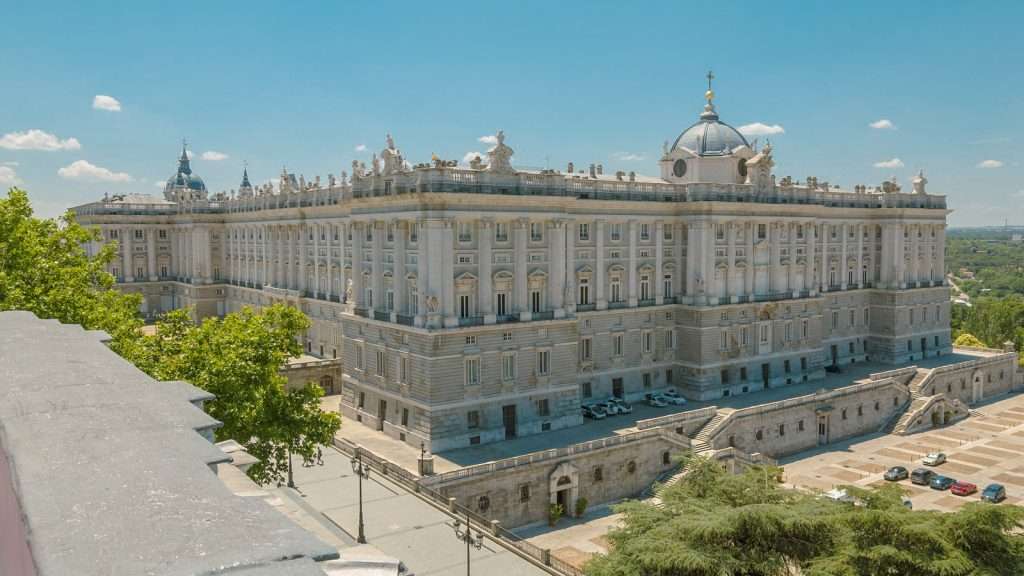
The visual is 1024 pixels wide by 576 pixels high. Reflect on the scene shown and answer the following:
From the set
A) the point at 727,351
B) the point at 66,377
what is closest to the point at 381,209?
the point at 727,351

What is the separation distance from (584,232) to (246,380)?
3015 cm

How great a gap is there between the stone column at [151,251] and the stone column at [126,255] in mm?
2072

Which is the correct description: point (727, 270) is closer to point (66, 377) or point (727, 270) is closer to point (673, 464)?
point (673, 464)

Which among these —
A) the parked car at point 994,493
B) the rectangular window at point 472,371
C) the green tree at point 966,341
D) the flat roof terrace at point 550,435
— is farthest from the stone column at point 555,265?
the green tree at point 966,341

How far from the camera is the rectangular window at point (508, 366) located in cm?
5172

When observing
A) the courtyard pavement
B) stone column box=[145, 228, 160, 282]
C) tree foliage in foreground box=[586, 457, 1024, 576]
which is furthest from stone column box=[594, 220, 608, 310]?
stone column box=[145, 228, 160, 282]

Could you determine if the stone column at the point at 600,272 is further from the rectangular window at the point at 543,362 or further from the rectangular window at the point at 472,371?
the rectangular window at the point at 472,371

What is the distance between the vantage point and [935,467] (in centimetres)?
6000

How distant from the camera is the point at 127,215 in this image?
99.8 meters

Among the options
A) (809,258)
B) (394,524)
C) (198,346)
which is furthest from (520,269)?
(809,258)

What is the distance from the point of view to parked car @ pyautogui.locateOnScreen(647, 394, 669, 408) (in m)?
61.1

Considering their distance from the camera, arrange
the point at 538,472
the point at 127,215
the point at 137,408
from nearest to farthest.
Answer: the point at 137,408 < the point at 538,472 < the point at 127,215

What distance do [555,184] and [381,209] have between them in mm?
11965

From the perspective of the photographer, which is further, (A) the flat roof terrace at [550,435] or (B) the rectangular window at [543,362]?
(B) the rectangular window at [543,362]
